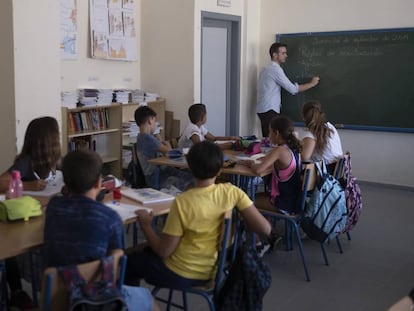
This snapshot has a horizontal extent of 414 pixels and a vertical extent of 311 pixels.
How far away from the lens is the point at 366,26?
21.4ft

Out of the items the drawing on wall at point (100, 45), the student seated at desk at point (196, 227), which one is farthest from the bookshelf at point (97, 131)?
the student seated at desk at point (196, 227)

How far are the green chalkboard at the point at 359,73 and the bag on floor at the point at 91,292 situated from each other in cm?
531

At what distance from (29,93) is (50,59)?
0.38 meters

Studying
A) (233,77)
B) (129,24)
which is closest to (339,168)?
(233,77)

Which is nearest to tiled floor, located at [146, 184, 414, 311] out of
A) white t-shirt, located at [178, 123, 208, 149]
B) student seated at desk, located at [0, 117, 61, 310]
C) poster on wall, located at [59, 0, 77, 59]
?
student seated at desk, located at [0, 117, 61, 310]

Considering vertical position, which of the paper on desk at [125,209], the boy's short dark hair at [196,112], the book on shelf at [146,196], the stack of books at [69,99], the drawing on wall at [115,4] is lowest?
the paper on desk at [125,209]

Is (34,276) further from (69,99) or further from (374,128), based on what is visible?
(374,128)

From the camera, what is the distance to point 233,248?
101 inches

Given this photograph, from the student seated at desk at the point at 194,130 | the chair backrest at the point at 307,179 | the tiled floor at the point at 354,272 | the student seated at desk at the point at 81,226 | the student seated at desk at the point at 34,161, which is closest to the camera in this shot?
the student seated at desk at the point at 81,226

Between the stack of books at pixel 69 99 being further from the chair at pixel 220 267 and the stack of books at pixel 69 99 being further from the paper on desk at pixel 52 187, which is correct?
the chair at pixel 220 267

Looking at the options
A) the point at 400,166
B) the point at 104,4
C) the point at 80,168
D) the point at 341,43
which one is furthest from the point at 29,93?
the point at 400,166

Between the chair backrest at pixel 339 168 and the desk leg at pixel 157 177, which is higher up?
the chair backrest at pixel 339 168

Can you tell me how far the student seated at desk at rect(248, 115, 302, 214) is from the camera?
3736 mm

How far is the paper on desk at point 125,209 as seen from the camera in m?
2.50
